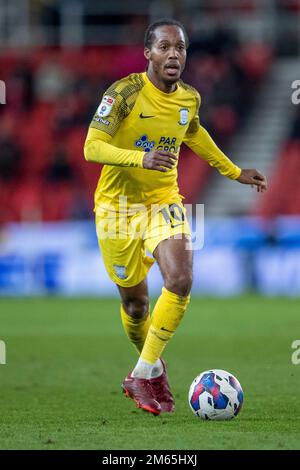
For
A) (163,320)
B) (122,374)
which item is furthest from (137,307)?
(122,374)

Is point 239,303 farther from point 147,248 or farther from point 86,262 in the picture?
point 147,248

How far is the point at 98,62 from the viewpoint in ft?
72.6

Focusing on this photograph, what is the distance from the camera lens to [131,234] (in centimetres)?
739

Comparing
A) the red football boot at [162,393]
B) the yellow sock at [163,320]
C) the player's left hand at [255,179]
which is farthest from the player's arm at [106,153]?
the red football boot at [162,393]

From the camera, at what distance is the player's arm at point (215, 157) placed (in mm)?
7746

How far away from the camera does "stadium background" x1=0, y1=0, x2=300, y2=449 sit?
1310cm

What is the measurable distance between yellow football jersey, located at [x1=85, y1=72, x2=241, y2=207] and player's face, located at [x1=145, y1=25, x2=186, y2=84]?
0.18 meters

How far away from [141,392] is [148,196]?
4.36 feet

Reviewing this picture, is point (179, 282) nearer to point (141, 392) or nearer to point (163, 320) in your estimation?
point (163, 320)

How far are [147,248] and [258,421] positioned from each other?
145 cm

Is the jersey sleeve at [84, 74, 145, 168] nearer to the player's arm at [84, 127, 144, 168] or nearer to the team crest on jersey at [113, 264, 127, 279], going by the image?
the player's arm at [84, 127, 144, 168]

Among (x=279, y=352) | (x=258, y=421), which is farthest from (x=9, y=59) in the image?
(x=258, y=421)

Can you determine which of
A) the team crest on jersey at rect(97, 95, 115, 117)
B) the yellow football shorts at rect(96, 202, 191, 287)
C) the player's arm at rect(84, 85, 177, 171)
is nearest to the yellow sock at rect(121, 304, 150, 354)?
the yellow football shorts at rect(96, 202, 191, 287)

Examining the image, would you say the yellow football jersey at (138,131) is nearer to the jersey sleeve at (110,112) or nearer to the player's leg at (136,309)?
the jersey sleeve at (110,112)
